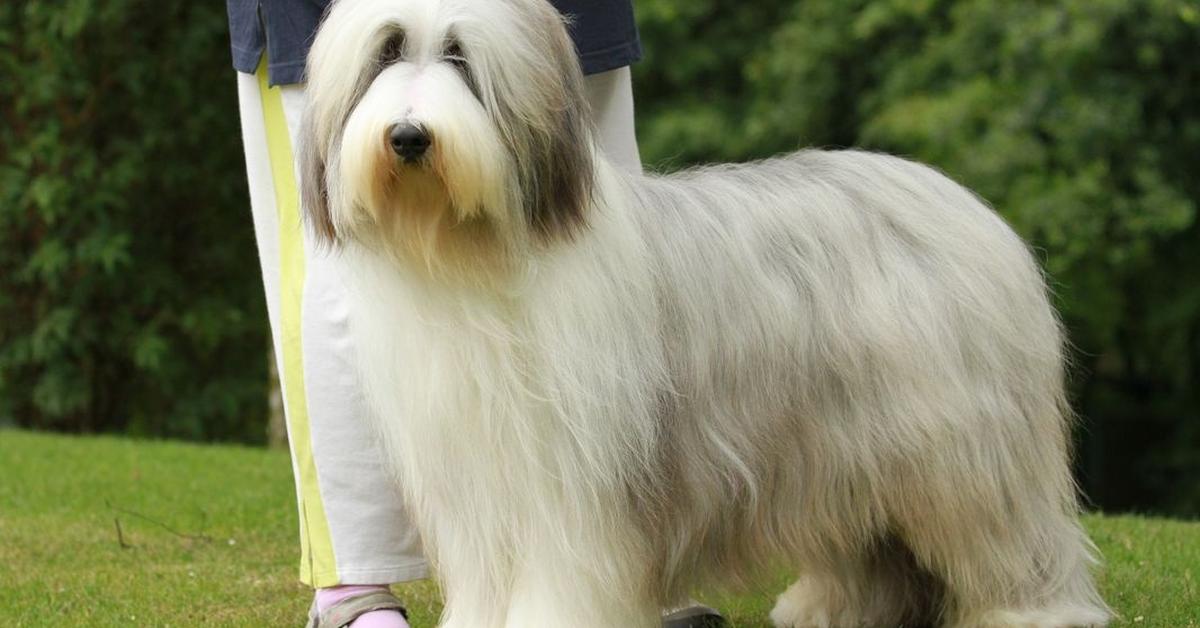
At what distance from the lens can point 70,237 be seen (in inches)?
→ 412

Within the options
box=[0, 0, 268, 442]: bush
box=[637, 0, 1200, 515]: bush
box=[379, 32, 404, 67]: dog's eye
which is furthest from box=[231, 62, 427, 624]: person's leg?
box=[0, 0, 268, 442]: bush

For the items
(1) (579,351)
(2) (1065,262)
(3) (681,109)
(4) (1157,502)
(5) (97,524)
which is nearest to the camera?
(1) (579,351)

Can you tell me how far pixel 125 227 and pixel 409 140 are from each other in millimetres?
7785

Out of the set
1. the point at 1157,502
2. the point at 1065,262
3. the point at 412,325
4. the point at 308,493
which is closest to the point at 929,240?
the point at 412,325

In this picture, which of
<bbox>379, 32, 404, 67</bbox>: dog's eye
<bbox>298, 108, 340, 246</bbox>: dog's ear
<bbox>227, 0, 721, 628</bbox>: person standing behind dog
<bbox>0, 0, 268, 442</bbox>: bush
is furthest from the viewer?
<bbox>0, 0, 268, 442</bbox>: bush

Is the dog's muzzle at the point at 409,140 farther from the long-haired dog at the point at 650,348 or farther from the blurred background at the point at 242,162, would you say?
the blurred background at the point at 242,162

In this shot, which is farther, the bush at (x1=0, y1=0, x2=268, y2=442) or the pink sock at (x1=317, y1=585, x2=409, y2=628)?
the bush at (x1=0, y1=0, x2=268, y2=442)

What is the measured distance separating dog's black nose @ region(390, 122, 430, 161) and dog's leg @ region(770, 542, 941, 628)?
1631 mm

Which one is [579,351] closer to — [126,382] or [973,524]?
[973,524]

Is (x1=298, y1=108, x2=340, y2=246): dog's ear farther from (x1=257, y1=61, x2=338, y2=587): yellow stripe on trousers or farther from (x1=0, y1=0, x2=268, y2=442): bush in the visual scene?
(x1=0, y1=0, x2=268, y2=442): bush

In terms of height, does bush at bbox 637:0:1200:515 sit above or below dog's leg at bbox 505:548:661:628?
below

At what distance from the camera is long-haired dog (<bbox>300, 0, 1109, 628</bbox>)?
11.2 feet

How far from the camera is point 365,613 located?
407cm

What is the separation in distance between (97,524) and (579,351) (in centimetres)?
288
